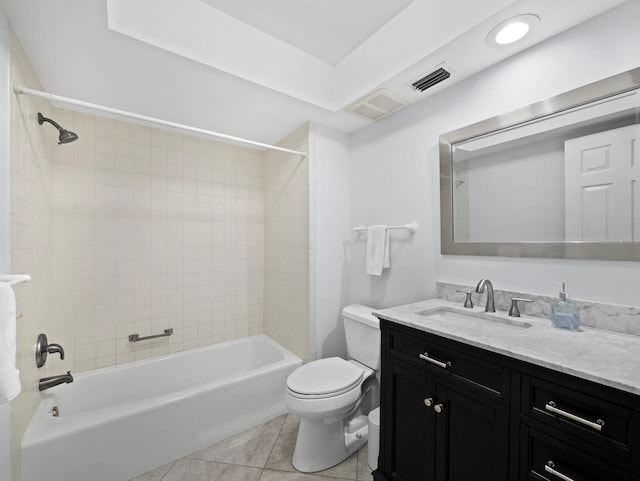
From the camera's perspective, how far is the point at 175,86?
1.73m

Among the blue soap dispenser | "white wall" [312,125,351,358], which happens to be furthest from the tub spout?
the blue soap dispenser

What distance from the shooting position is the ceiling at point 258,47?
1231 mm

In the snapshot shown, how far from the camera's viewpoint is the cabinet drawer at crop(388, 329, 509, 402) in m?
0.95

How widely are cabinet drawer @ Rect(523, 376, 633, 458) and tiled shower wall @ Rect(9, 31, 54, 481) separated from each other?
6.54ft

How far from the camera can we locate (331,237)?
7.64ft

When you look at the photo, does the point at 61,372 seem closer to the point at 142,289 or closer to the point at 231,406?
the point at 142,289

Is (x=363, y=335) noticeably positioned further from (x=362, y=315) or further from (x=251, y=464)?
(x=251, y=464)

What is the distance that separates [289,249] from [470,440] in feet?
5.84

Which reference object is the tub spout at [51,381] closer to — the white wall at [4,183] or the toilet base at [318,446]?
the white wall at [4,183]

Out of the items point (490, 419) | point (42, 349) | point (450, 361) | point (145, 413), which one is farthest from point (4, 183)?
point (490, 419)

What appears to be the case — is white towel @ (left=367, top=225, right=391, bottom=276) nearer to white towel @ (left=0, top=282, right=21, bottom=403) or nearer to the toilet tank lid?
the toilet tank lid

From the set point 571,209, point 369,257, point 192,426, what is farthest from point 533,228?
point 192,426

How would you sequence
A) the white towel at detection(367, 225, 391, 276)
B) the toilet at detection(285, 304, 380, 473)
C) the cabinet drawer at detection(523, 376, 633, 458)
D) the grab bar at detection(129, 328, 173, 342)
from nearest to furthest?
1. the cabinet drawer at detection(523, 376, 633, 458)
2. the toilet at detection(285, 304, 380, 473)
3. the white towel at detection(367, 225, 391, 276)
4. the grab bar at detection(129, 328, 173, 342)

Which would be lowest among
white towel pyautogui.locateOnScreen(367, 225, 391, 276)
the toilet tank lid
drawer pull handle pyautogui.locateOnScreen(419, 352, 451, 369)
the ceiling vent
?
the toilet tank lid
